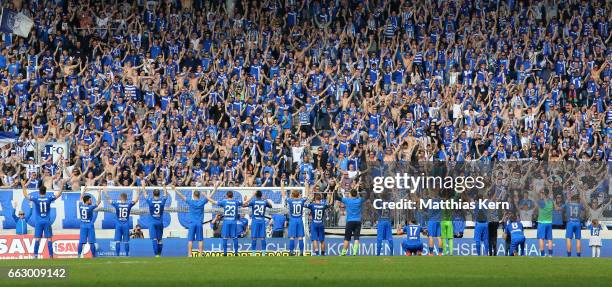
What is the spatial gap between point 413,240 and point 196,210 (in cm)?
582

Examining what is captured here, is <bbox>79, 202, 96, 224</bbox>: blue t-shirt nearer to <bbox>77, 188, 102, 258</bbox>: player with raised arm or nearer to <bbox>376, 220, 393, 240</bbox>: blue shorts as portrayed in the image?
<bbox>77, 188, 102, 258</bbox>: player with raised arm

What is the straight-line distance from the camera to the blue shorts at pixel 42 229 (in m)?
30.3

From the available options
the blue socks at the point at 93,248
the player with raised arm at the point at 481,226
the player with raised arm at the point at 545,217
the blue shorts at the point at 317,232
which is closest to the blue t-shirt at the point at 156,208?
the blue socks at the point at 93,248

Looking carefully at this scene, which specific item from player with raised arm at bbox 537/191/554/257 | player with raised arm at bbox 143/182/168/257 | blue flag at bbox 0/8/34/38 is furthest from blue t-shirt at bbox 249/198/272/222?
blue flag at bbox 0/8/34/38

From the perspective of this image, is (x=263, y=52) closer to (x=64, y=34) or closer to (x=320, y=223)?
(x=64, y=34)

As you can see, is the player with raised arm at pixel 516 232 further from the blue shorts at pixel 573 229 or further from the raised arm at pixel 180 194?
the raised arm at pixel 180 194

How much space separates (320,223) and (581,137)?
36.1 ft

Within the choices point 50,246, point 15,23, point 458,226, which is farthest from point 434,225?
point 15,23

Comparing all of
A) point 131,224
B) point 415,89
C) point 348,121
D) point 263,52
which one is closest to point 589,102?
point 415,89

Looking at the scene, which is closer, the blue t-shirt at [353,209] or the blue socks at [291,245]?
the blue t-shirt at [353,209]

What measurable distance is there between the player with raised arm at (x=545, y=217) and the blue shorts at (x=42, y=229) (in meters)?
13.0

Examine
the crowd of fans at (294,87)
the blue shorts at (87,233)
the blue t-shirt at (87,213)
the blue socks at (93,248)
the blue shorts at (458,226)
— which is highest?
the crowd of fans at (294,87)

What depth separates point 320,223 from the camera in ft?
101

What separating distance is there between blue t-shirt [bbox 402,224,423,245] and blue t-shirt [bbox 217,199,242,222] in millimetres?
4567
